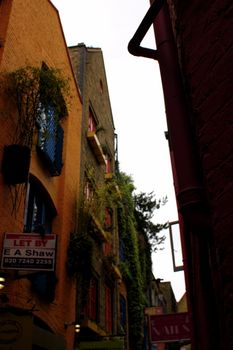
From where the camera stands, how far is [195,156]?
2.47 m

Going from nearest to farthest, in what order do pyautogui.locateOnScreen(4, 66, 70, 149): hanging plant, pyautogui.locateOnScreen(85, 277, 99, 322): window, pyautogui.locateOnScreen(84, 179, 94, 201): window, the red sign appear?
the red sign < pyautogui.locateOnScreen(4, 66, 70, 149): hanging plant < pyautogui.locateOnScreen(85, 277, 99, 322): window < pyautogui.locateOnScreen(84, 179, 94, 201): window

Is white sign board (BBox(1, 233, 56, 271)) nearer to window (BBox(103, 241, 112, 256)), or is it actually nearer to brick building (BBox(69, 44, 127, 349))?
brick building (BBox(69, 44, 127, 349))

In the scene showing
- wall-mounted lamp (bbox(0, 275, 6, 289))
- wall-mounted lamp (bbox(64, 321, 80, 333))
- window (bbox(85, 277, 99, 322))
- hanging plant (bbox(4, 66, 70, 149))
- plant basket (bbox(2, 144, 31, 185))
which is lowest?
wall-mounted lamp (bbox(64, 321, 80, 333))

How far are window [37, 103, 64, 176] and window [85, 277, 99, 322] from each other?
4.76 metres

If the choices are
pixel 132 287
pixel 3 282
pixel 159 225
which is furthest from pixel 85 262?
pixel 159 225

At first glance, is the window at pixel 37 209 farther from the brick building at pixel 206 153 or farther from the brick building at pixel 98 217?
the brick building at pixel 206 153

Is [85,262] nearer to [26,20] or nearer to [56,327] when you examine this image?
[56,327]

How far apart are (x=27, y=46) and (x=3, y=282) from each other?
6.31m

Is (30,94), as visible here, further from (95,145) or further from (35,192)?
(95,145)

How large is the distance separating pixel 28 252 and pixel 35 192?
3.19m

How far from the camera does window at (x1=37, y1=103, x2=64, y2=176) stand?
10813 millimetres

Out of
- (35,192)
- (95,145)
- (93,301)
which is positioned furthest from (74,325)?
(95,145)

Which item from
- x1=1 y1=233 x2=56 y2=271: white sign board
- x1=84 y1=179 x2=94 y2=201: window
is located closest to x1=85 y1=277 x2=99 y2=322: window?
x1=84 y1=179 x2=94 y2=201: window

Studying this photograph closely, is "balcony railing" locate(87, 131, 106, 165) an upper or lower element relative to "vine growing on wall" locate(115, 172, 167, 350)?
upper
